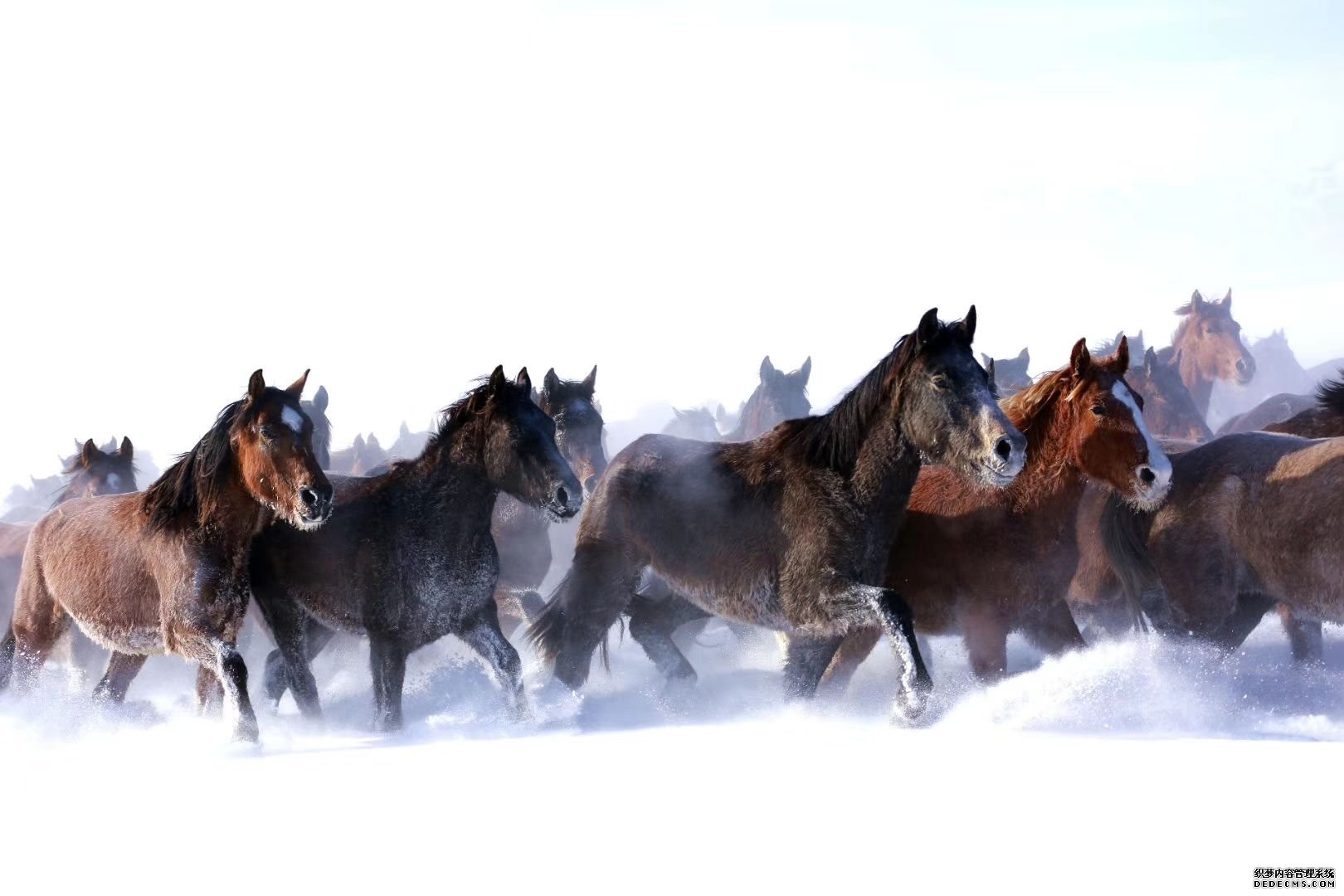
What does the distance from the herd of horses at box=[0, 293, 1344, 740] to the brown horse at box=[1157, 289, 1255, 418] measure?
474 inches

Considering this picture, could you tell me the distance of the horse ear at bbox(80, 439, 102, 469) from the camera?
11.8 meters

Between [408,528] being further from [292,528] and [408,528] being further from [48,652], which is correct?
[48,652]

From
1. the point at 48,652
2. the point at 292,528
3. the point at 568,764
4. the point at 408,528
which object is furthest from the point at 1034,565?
the point at 48,652

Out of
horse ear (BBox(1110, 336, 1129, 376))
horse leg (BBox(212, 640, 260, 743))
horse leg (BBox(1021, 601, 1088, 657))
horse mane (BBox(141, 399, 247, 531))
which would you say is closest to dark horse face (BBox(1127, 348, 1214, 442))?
horse ear (BBox(1110, 336, 1129, 376))

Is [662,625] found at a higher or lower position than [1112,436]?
lower

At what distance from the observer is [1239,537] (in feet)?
26.9

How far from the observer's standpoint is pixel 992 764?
6.32 meters

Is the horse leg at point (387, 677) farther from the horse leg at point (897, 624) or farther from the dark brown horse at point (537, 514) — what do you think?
the dark brown horse at point (537, 514)

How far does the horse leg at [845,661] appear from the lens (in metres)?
8.41

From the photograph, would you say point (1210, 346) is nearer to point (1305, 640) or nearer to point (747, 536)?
point (1305, 640)

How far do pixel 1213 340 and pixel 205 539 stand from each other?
16.2 metres

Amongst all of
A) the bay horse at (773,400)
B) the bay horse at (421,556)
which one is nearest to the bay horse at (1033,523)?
the bay horse at (421,556)

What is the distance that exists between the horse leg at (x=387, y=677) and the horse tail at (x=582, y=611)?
1026 mm

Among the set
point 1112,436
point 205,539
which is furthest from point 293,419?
point 1112,436
